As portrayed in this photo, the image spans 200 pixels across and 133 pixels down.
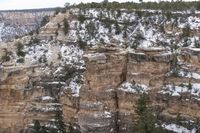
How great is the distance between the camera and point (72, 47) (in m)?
75.8

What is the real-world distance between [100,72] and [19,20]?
11080cm

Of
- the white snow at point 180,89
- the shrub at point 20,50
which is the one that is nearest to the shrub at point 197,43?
the white snow at point 180,89

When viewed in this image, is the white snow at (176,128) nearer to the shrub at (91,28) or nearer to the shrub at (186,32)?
the shrub at (186,32)

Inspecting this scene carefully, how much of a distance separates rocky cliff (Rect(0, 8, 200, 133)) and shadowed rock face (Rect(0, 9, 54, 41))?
81296 millimetres

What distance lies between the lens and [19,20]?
17500cm

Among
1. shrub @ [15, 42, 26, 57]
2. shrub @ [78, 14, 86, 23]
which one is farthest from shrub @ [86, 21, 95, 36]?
shrub @ [15, 42, 26, 57]

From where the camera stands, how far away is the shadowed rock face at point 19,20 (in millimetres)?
162312

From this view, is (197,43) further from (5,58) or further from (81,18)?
(5,58)

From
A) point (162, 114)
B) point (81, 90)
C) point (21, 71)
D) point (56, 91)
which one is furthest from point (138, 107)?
point (21, 71)

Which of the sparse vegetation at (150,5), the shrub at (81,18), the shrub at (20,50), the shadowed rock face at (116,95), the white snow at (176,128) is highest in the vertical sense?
the sparse vegetation at (150,5)

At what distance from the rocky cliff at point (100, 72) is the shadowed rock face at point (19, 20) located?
81.3 metres

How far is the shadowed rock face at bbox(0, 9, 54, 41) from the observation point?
162 meters

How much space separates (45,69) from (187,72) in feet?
61.9

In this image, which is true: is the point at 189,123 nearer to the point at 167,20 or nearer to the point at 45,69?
the point at 167,20
